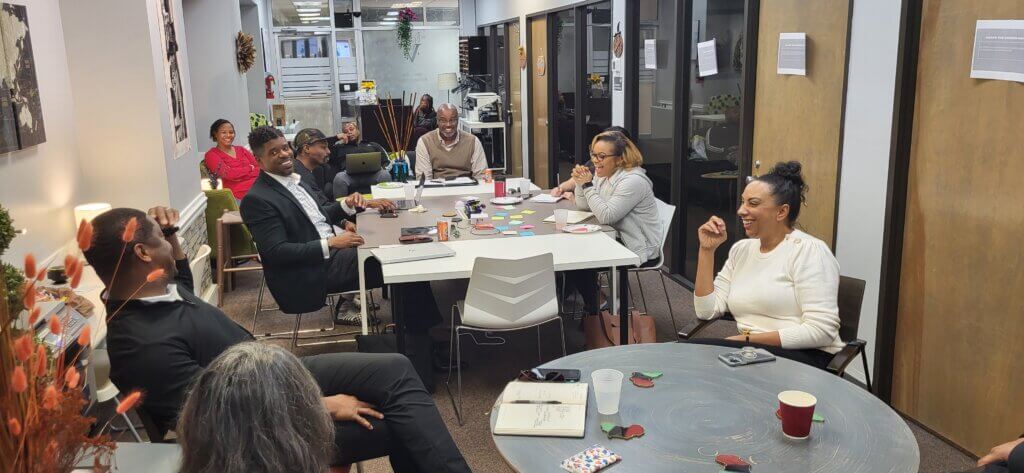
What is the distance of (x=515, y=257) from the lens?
3748 mm

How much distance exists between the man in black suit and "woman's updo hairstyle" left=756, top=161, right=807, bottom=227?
1.95m

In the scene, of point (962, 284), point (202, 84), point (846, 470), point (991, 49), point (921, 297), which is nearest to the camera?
point (846, 470)

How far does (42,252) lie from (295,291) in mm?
1179

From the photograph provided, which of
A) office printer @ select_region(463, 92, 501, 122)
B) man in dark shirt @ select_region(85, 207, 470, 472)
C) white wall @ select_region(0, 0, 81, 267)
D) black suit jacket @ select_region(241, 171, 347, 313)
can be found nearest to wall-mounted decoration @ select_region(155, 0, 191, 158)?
white wall @ select_region(0, 0, 81, 267)

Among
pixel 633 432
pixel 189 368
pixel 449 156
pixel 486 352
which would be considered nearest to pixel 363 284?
pixel 486 352

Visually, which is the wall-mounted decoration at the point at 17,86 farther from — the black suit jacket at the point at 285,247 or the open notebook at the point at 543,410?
the open notebook at the point at 543,410

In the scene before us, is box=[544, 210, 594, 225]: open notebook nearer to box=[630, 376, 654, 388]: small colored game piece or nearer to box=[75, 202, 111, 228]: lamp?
box=[630, 376, 654, 388]: small colored game piece

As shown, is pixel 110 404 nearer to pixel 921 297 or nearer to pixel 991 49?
pixel 921 297

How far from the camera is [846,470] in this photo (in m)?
1.80

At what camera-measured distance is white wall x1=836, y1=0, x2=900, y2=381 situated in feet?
11.2

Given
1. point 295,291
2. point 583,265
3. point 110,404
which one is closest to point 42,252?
point 110,404

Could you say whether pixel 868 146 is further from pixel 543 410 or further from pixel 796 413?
pixel 543 410

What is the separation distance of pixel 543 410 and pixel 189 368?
3.37 ft

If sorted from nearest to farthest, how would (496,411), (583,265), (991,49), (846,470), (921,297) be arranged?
(846,470) < (496,411) < (991,49) < (921,297) < (583,265)
